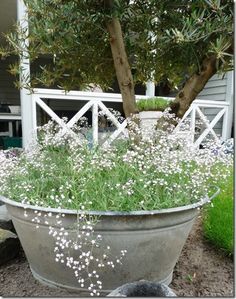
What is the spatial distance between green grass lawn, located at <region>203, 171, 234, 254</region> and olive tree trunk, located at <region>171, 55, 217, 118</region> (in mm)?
545

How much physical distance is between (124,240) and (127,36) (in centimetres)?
115

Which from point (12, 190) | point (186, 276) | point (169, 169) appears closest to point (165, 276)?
point (186, 276)

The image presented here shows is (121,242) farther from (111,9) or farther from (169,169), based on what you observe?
(111,9)

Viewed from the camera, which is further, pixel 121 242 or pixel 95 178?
pixel 95 178

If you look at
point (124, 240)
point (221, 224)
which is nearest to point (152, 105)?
point (221, 224)

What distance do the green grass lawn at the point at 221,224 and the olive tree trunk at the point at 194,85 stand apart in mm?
545

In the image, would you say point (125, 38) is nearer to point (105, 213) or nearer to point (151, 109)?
point (105, 213)

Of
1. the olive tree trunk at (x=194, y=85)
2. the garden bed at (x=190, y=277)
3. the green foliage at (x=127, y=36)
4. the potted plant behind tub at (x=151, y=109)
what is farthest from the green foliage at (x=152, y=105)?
the garden bed at (x=190, y=277)

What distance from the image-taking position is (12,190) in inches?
51.1

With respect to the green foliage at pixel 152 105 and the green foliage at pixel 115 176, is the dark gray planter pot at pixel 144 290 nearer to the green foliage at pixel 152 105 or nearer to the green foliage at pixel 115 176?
the green foliage at pixel 115 176

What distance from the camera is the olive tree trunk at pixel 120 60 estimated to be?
4.84 feet

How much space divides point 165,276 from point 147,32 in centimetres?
123

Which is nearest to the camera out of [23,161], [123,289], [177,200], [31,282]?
[123,289]

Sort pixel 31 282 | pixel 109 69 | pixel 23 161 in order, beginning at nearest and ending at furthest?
pixel 31 282 → pixel 23 161 → pixel 109 69
